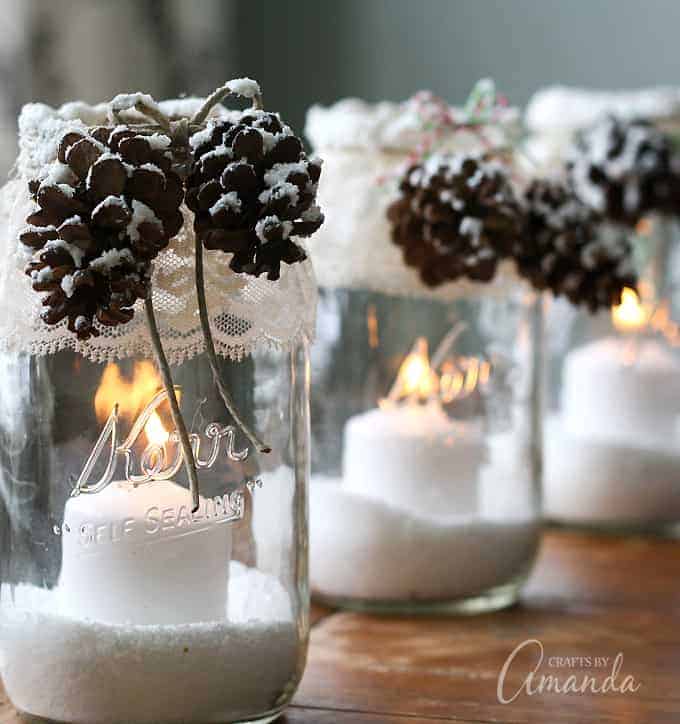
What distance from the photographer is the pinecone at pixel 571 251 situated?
37.1 inches

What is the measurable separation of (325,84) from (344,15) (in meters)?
0.10

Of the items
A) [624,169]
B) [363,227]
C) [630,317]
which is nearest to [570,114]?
[624,169]

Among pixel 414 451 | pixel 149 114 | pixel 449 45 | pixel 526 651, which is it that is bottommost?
pixel 526 651

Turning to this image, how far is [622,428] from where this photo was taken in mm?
1160

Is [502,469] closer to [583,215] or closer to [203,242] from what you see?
[583,215]

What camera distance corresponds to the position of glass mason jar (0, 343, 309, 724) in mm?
624

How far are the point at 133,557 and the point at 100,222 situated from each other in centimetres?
16

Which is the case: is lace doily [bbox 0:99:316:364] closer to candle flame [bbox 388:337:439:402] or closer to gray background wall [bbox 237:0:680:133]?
candle flame [bbox 388:337:439:402]

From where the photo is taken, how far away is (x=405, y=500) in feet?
2.95

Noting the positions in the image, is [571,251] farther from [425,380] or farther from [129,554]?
[129,554]

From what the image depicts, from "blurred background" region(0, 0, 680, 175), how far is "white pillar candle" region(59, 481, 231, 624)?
109 centimetres

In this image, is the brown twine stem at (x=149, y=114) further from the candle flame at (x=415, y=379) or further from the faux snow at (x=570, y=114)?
the faux snow at (x=570, y=114)
